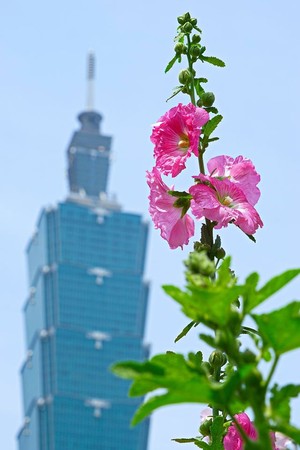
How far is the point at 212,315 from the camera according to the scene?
1205 millimetres

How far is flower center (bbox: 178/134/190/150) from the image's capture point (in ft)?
7.66

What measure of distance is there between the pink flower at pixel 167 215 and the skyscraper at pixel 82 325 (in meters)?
107

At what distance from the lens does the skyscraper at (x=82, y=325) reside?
11169 centimetres

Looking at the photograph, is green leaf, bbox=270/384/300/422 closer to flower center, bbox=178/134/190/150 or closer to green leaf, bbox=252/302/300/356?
green leaf, bbox=252/302/300/356

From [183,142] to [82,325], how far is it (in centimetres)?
11508

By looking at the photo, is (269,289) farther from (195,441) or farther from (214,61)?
(214,61)

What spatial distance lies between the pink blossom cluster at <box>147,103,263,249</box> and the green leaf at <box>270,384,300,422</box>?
88cm

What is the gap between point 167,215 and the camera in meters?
2.34

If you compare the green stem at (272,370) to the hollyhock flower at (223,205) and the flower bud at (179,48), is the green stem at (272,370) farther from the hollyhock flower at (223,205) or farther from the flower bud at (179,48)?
the flower bud at (179,48)

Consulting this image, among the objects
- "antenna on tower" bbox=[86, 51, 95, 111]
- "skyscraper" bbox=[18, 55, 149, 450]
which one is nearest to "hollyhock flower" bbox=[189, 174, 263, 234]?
"skyscraper" bbox=[18, 55, 149, 450]

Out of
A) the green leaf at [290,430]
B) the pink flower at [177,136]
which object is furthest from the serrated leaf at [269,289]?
the pink flower at [177,136]

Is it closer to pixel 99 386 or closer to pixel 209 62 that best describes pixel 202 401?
pixel 209 62

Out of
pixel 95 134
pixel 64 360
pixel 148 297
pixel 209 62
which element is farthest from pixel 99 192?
pixel 209 62

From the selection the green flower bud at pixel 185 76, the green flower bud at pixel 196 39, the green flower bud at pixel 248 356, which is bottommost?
the green flower bud at pixel 248 356
